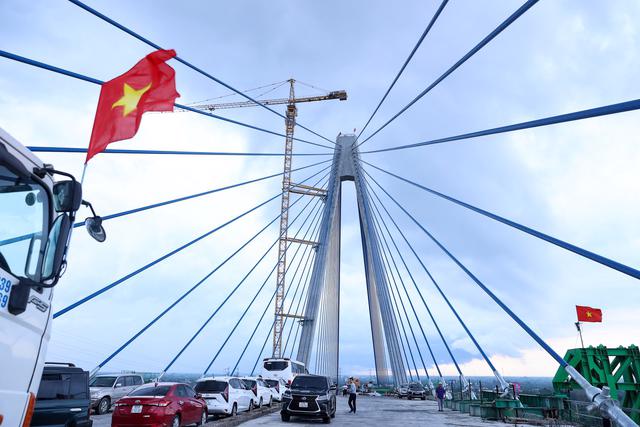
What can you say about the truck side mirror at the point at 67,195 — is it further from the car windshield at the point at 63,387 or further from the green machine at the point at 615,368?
the green machine at the point at 615,368

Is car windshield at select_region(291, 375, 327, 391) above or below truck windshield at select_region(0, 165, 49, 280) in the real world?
below

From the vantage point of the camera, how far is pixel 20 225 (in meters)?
4.48

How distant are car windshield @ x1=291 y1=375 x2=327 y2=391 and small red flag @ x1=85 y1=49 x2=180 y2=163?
12.7 meters

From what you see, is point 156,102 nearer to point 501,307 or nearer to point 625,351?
point 501,307

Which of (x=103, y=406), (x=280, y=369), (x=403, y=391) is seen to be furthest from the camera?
(x=403, y=391)

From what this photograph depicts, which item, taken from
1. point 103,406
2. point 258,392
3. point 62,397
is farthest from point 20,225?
point 258,392

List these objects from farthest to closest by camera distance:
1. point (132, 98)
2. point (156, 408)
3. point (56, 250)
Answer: point (156, 408), point (132, 98), point (56, 250)

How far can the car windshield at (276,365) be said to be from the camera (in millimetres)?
28875

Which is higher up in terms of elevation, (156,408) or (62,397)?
(62,397)

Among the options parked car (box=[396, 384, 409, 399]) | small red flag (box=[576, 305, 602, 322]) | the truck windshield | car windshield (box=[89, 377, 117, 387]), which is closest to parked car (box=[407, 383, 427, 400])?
parked car (box=[396, 384, 409, 399])

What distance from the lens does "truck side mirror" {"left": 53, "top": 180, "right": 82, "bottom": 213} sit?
479cm

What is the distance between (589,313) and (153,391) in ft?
66.3

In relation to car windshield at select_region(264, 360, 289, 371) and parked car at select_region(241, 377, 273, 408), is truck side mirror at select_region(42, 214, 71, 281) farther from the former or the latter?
car windshield at select_region(264, 360, 289, 371)

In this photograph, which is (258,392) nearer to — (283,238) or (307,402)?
(307,402)
